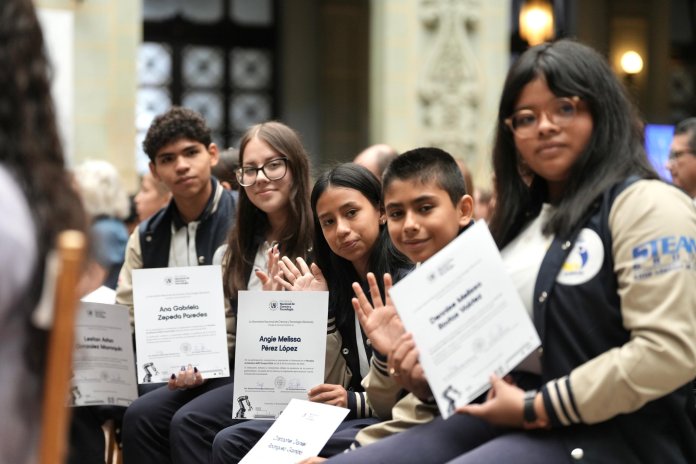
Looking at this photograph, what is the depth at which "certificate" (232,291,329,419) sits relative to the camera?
3926 mm

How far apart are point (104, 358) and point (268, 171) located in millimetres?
1108

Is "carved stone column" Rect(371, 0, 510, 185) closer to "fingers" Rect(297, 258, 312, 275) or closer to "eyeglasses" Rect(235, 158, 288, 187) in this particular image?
"eyeglasses" Rect(235, 158, 288, 187)

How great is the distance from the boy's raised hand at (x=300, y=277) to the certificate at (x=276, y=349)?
0.16 meters

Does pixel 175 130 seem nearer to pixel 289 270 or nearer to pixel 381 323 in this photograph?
pixel 289 270

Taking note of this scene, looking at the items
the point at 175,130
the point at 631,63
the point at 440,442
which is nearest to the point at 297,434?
the point at 440,442

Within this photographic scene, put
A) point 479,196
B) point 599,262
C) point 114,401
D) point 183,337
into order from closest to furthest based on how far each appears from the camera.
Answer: point 599,262 < point 183,337 < point 114,401 < point 479,196

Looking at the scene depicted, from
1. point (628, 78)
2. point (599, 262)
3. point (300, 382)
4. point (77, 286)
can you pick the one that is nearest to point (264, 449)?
point (300, 382)

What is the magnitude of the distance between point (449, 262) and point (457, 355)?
0.80 ft

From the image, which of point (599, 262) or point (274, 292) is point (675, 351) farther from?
point (274, 292)

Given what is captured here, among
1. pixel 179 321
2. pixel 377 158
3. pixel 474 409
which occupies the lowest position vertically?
pixel 474 409

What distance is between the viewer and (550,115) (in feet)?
9.70

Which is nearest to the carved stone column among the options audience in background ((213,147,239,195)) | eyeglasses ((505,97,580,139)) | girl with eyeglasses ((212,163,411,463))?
audience in background ((213,147,239,195))

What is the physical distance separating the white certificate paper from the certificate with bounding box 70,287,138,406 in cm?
114

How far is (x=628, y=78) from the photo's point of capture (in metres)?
15.0
